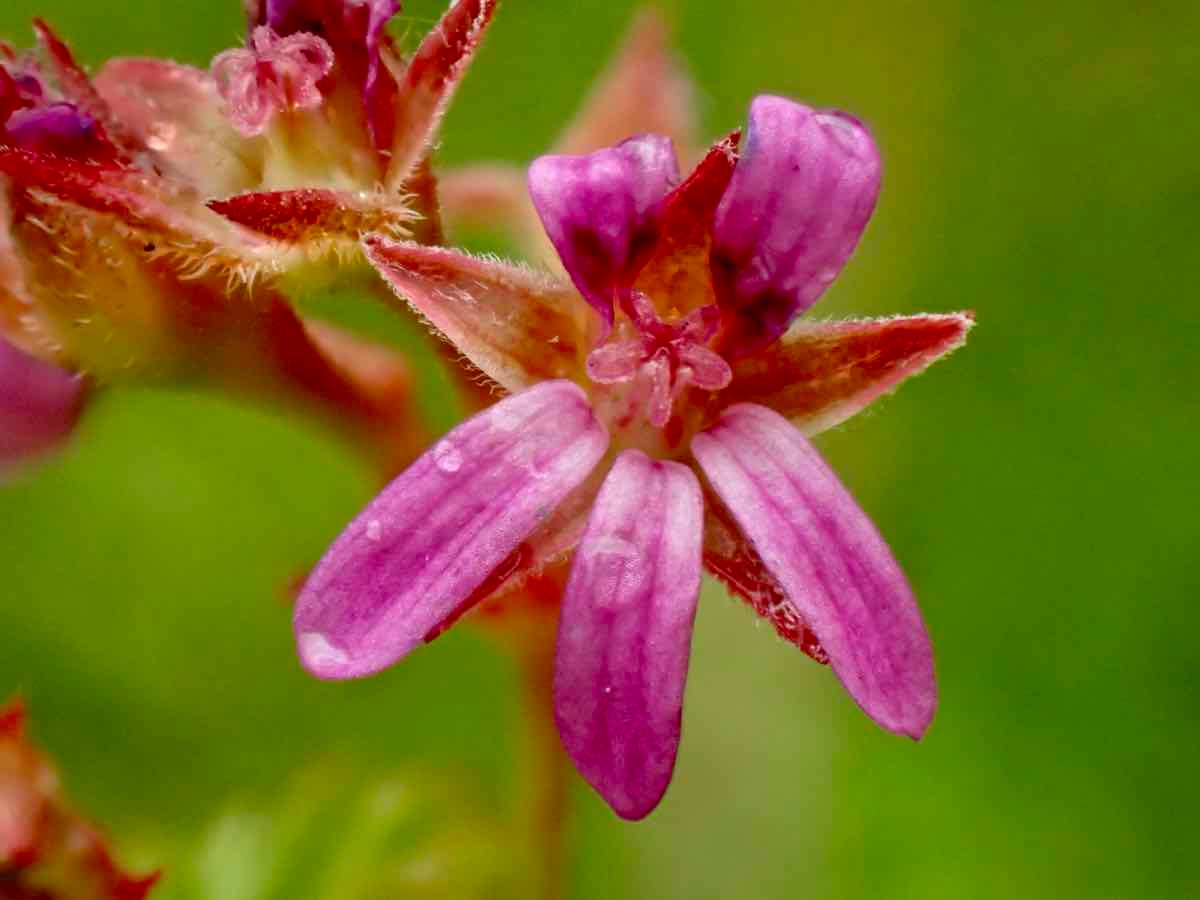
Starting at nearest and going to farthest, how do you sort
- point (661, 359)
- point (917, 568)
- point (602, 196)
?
point (602, 196) < point (661, 359) < point (917, 568)

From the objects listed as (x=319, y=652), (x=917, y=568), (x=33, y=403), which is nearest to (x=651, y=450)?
(x=319, y=652)

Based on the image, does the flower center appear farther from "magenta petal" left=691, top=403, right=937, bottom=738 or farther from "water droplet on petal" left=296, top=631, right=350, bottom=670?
"water droplet on petal" left=296, top=631, right=350, bottom=670

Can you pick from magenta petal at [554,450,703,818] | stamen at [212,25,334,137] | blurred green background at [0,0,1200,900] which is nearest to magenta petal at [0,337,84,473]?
stamen at [212,25,334,137]

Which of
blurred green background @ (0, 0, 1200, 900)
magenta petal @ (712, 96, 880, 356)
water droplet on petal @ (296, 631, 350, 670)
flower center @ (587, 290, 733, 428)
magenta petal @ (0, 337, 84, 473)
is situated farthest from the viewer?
blurred green background @ (0, 0, 1200, 900)

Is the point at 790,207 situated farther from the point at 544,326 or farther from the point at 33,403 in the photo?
the point at 33,403

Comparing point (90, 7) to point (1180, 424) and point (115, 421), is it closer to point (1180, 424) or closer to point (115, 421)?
point (115, 421)

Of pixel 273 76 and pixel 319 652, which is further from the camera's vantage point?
pixel 273 76
